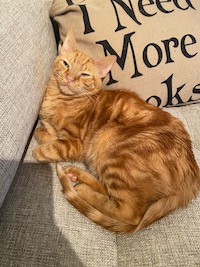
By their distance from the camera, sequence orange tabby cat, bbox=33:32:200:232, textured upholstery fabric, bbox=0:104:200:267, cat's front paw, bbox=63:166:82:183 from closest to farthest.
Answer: textured upholstery fabric, bbox=0:104:200:267, orange tabby cat, bbox=33:32:200:232, cat's front paw, bbox=63:166:82:183

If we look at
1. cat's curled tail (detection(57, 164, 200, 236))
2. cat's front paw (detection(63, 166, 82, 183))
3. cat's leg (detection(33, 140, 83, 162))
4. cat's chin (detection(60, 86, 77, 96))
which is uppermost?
cat's chin (detection(60, 86, 77, 96))

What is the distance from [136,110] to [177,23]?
43cm

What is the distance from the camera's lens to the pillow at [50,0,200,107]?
1076 millimetres

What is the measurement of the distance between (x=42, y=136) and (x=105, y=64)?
42cm

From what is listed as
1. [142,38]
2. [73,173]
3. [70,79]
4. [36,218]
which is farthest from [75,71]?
[36,218]

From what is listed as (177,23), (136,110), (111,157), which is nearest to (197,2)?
(177,23)

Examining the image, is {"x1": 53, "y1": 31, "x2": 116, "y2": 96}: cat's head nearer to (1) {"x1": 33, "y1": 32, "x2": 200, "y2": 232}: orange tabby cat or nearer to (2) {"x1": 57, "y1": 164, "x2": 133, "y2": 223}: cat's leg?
(1) {"x1": 33, "y1": 32, "x2": 200, "y2": 232}: orange tabby cat

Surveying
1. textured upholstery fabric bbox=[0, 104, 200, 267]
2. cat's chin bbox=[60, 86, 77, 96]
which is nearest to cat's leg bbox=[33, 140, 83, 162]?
textured upholstery fabric bbox=[0, 104, 200, 267]

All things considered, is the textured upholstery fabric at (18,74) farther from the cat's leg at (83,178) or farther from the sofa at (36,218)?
the cat's leg at (83,178)

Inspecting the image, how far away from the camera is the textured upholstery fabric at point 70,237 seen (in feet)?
2.44

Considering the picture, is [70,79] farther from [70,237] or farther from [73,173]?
[70,237]

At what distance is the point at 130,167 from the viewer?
3.11ft

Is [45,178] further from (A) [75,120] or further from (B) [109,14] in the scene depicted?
(B) [109,14]

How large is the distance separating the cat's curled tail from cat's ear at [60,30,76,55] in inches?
24.7
